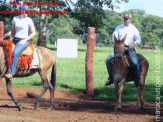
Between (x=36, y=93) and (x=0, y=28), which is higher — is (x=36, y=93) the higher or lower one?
the lower one

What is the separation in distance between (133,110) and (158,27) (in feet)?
469

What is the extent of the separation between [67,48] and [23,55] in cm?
1481

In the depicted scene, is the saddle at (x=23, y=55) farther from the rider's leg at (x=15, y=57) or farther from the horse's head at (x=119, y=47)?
the horse's head at (x=119, y=47)

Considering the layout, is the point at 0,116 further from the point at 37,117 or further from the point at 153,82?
the point at 153,82

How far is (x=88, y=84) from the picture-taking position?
14.4 metres

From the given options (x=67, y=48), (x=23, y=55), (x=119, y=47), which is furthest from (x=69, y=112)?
(x=67, y=48)

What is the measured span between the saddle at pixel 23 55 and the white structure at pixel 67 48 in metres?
13.9

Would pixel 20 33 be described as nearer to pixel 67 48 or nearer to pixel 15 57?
pixel 15 57

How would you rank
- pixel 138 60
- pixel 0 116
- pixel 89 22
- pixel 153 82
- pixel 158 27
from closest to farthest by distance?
1. pixel 0 116
2. pixel 138 60
3. pixel 153 82
4. pixel 89 22
5. pixel 158 27

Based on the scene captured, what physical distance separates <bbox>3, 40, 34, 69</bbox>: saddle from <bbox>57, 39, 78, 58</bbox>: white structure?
→ 1392 centimetres

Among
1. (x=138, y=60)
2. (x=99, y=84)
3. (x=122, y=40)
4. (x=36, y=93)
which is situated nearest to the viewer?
(x=122, y=40)

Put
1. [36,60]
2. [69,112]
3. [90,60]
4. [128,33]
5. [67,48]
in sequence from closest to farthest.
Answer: [69,112]
[36,60]
[128,33]
[90,60]
[67,48]

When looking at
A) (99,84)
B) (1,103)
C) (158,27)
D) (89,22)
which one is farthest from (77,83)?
(158,27)

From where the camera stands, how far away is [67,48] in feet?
83.9
